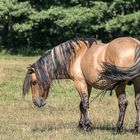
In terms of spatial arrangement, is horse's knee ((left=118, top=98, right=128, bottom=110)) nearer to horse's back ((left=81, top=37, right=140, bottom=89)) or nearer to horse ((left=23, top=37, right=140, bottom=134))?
horse ((left=23, top=37, right=140, bottom=134))

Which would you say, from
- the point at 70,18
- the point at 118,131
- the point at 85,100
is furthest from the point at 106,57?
the point at 70,18

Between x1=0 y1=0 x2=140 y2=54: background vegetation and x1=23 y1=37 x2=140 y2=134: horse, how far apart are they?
20.9m

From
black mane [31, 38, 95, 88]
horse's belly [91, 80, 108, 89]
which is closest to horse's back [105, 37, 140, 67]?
horse's belly [91, 80, 108, 89]

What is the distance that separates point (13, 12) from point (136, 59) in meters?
23.9

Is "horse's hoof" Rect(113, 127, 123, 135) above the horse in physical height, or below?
below

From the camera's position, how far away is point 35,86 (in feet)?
36.9

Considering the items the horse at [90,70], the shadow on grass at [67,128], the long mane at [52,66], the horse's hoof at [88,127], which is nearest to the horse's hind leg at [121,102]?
the horse at [90,70]

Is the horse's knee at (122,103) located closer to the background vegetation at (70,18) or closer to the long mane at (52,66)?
the long mane at (52,66)

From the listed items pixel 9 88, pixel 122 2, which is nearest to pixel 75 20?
pixel 122 2

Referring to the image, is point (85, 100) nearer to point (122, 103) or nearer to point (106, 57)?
point (122, 103)

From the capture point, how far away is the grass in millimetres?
10267

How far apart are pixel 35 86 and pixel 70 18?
21.6m

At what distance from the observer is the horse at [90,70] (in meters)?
10.2

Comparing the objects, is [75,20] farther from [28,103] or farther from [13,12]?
[28,103]
